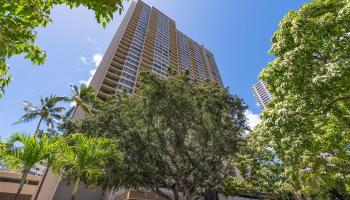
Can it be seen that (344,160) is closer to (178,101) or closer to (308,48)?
(308,48)

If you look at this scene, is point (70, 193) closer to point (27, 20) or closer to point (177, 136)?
point (177, 136)

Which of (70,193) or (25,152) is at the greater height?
(70,193)

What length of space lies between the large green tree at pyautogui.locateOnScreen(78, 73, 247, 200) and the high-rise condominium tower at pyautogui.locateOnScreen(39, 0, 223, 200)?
5030mm

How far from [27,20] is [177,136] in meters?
16.5

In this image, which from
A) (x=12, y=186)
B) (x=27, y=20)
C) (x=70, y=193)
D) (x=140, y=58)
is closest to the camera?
(x=27, y=20)

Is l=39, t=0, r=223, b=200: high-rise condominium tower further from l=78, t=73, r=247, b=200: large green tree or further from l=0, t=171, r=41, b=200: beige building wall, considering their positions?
l=0, t=171, r=41, b=200: beige building wall

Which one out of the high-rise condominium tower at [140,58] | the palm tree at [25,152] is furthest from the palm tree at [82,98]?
the palm tree at [25,152]

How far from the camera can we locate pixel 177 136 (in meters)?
19.9

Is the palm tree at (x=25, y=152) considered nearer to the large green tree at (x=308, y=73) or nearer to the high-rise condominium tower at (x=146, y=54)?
the large green tree at (x=308, y=73)

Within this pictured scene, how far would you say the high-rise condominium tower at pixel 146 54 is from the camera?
52034mm

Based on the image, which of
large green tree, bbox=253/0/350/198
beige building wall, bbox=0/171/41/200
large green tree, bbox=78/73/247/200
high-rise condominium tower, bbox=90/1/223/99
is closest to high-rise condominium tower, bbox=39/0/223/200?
high-rise condominium tower, bbox=90/1/223/99

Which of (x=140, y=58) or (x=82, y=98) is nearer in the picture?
(x=82, y=98)

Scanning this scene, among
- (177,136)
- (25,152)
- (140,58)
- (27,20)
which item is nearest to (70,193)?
(177,136)

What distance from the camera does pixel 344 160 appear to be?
12656 millimetres
